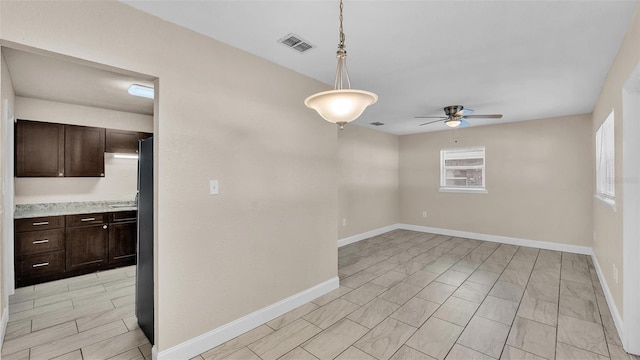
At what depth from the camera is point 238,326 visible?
7.77 feet

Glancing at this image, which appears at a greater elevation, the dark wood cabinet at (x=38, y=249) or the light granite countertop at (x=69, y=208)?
the light granite countertop at (x=69, y=208)

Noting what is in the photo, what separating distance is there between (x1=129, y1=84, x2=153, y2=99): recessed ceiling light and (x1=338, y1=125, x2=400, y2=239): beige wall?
317cm

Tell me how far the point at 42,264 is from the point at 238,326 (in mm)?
3075

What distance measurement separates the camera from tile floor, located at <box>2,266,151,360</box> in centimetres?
217

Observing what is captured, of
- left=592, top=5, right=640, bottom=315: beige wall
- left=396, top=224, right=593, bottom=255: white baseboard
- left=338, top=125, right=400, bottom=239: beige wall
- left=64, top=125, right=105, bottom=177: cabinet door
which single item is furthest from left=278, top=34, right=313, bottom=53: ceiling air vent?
left=396, top=224, right=593, bottom=255: white baseboard

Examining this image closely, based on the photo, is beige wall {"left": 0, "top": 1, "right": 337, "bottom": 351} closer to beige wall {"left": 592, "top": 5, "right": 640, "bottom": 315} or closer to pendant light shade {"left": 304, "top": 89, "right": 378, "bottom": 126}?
pendant light shade {"left": 304, "top": 89, "right": 378, "bottom": 126}

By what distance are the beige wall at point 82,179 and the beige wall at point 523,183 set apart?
599 cm

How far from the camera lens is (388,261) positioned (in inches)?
172

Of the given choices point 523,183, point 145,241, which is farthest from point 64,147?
point 523,183

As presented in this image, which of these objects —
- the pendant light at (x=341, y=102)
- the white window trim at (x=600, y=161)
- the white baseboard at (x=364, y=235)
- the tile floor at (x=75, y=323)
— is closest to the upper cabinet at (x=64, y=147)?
the tile floor at (x=75, y=323)

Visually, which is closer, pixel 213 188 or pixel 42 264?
pixel 213 188

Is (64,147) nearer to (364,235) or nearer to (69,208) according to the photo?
(69,208)

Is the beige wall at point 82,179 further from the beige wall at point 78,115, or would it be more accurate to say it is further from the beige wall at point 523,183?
the beige wall at point 523,183

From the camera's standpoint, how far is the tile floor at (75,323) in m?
2.17
